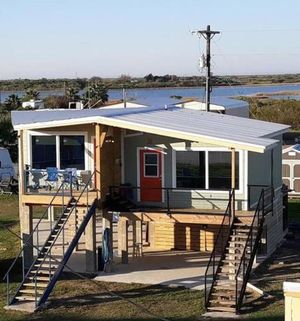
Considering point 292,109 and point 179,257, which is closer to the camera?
point 179,257

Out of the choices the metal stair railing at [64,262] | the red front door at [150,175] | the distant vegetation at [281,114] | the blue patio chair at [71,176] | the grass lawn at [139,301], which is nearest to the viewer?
the grass lawn at [139,301]

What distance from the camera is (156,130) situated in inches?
845

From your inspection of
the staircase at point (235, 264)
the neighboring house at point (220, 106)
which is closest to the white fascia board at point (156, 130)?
the staircase at point (235, 264)

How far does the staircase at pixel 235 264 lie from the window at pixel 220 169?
1.23 m

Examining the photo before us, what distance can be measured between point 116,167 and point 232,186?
4210mm

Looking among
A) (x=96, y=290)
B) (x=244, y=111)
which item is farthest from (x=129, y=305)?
(x=244, y=111)

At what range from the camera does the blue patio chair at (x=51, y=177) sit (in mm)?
23016

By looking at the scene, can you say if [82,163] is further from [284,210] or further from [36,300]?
[284,210]

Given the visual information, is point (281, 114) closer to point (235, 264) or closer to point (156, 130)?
point (156, 130)

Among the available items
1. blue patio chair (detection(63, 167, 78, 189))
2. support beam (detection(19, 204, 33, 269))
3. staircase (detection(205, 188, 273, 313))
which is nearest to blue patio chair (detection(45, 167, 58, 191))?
blue patio chair (detection(63, 167, 78, 189))

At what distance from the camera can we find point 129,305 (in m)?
18.7

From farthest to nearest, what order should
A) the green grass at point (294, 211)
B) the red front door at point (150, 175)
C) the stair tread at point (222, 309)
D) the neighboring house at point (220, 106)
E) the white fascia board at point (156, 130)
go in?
1. the neighboring house at point (220, 106)
2. the green grass at point (294, 211)
3. the red front door at point (150, 175)
4. the white fascia board at point (156, 130)
5. the stair tread at point (222, 309)

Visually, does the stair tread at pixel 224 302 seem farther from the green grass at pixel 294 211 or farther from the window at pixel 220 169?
the green grass at pixel 294 211

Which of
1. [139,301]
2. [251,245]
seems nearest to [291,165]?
[251,245]
